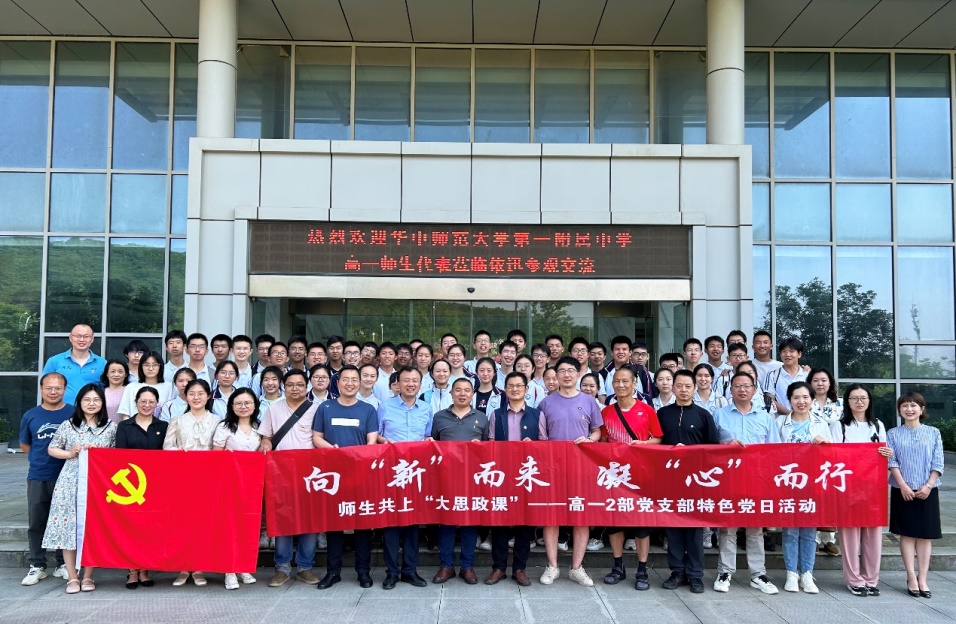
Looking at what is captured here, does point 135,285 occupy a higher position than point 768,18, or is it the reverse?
point 768,18

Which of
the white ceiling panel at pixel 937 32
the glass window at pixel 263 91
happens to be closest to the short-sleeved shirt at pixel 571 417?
the glass window at pixel 263 91

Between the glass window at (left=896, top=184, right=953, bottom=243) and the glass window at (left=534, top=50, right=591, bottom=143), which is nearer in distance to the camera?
the glass window at (left=534, top=50, right=591, bottom=143)

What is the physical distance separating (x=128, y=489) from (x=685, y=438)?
453 centimetres

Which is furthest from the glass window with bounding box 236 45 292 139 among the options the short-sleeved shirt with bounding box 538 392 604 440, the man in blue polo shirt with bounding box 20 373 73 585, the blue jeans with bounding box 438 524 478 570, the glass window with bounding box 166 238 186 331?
the blue jeans with bounding box 438 524 478 570

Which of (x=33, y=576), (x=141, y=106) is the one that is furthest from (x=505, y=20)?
(x=33, y=576)

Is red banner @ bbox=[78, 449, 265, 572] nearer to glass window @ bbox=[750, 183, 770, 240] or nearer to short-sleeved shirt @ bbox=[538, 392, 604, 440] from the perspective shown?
short-sleeved shirt @ bbox=[538, 392, 604, 440]

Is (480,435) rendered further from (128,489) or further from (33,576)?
(33,576)

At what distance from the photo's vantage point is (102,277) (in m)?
13.2

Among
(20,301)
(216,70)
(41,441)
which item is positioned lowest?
(41,441)

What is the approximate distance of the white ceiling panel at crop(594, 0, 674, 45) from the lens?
38.4 feet

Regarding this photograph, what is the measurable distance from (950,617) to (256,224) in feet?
28.8

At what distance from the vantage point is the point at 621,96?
13062 millimetres

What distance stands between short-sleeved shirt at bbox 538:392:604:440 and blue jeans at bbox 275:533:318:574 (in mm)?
2174

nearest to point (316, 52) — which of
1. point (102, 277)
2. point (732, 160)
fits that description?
point (102, 277)
